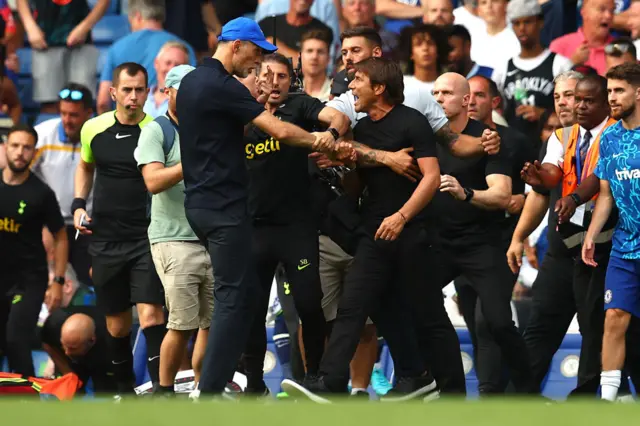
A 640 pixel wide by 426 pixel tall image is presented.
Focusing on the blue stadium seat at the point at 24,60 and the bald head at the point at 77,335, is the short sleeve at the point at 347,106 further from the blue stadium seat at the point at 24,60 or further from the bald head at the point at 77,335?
the blue stadium seat at the point at 24,60

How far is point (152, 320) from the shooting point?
10484mm

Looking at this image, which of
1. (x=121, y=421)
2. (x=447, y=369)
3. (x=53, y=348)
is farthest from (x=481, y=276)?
(x=121, y=421)

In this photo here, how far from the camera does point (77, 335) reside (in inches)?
468

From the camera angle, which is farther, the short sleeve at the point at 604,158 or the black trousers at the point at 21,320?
the black trousers at the point at 21,320

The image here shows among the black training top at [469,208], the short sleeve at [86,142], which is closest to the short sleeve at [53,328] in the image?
the short sleeve at [86,142]

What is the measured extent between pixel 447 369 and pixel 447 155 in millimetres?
1688

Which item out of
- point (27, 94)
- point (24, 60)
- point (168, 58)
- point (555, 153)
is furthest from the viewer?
point (24, 60)

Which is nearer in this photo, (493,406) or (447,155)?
(493,406)

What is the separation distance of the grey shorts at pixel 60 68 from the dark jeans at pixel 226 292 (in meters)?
6.71

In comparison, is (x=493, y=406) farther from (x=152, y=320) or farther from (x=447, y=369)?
(x=152, y=320)

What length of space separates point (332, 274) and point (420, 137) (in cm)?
147

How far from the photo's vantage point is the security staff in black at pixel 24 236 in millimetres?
12172

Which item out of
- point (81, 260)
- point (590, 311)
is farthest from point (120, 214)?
point (590, 311)

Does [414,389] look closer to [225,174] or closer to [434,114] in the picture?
[434,114]
